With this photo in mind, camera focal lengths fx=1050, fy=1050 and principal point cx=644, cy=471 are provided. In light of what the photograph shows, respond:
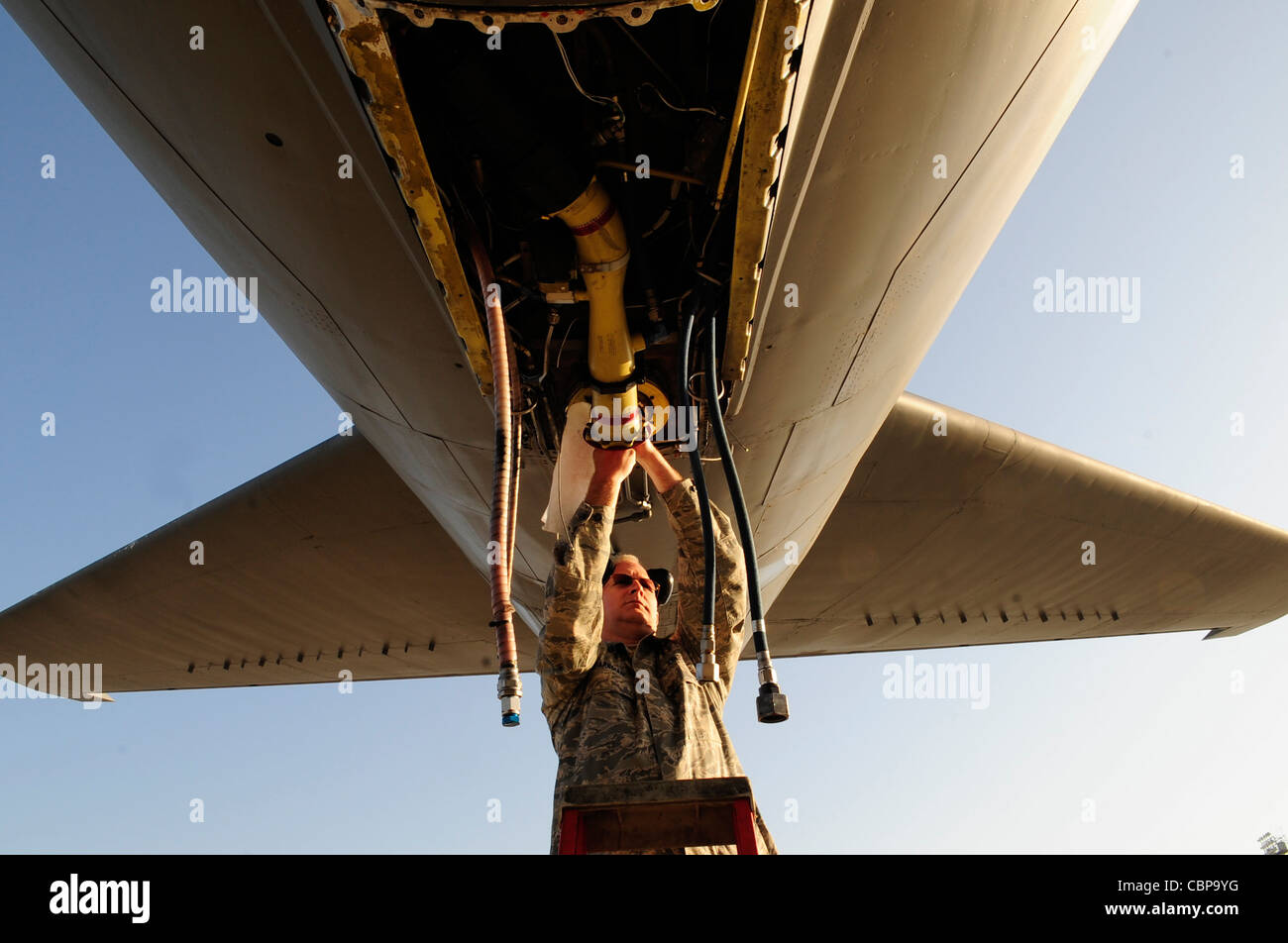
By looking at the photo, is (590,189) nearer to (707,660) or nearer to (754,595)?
(754,595)

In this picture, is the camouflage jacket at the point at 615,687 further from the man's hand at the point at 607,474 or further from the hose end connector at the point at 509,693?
the hose end connector at the point at 509,693

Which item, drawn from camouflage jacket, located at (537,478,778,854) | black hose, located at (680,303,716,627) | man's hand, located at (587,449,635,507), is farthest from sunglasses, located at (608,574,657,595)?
black hose, located at (680,303,716,627)

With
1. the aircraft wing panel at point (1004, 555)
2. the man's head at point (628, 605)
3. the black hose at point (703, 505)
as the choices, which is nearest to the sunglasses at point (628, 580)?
the man's head at point (628, 605)

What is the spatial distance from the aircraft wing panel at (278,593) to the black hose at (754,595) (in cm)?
386

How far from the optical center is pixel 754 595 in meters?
2.72

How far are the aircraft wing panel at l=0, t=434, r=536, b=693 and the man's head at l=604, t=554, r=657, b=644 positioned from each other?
3143mm

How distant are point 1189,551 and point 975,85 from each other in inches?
230

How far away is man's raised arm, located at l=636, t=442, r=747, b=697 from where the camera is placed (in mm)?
3455

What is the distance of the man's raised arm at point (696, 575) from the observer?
3455mm

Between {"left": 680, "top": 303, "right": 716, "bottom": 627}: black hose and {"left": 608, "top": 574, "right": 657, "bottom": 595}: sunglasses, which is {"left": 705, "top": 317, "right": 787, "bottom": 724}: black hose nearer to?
{"left": 680, "top": 303, "right": 716, "bottom": 627}: black hose

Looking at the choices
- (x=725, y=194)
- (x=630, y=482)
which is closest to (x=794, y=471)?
(x=630, y=482)

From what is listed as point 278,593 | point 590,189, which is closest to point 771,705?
point 590,189

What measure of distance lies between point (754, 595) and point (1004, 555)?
5.54 metres
